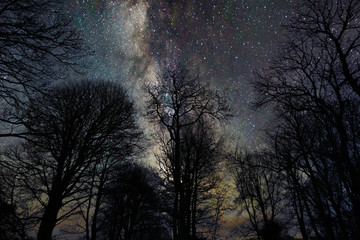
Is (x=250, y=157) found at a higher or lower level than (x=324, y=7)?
lower

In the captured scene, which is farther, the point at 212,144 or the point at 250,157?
the point at 250,157

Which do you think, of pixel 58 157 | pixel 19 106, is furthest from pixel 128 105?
pixel 19 106

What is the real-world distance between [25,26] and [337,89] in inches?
362

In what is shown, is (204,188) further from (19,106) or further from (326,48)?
(19,106)

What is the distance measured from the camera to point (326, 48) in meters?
6.24

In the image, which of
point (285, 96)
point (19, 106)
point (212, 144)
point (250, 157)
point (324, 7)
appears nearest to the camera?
point (19, 106)

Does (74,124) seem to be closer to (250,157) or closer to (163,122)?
(163,122)

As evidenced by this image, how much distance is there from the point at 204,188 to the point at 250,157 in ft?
18.6

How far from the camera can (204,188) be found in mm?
14969

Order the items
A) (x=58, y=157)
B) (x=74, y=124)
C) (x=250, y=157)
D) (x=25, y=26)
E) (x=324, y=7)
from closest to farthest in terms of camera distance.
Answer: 1. (x=25, y=26)
2. (x=324, y=7)
3. (x=58, y=157)
4. (x=74, y=124)
5. (x=250, y=157)

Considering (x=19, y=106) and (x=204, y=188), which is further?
(x=204, y=188)

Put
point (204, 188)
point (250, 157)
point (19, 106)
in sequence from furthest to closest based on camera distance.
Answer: point (250, 157), point (204, 188), point (19, 106)

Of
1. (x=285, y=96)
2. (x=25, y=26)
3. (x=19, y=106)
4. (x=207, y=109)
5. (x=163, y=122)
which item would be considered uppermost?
(x=207, y=109)

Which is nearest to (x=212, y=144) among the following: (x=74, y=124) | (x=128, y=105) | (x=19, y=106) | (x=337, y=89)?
(x=128, y=105)
